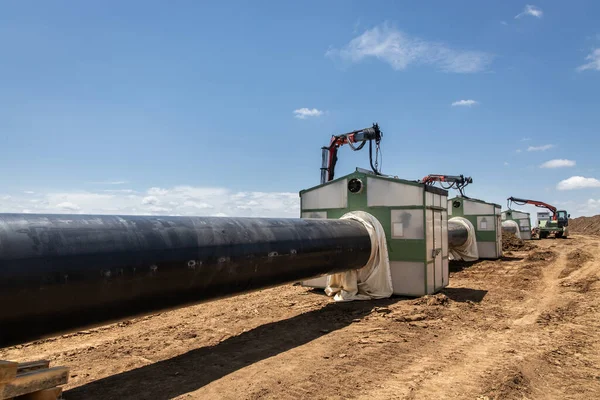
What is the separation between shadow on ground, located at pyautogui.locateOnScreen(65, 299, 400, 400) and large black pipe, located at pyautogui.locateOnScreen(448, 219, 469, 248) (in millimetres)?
9144

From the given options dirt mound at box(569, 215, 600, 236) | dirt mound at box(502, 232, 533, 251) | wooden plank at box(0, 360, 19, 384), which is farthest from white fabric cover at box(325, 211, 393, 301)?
dirt mound at box(569, 215, 600, 236)

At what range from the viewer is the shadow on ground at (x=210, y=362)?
4199 millimetres

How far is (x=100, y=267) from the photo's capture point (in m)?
3.77

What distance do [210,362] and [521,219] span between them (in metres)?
34.2

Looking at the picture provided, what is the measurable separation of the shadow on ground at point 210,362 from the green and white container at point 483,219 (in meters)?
12.7

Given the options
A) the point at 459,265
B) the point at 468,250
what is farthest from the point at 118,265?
the point at 468,250

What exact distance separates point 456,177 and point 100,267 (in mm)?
22230

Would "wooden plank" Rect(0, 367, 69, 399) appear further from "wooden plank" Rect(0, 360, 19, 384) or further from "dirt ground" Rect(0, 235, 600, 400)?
"dirt ground" Rect(0, 235, 600, 400)

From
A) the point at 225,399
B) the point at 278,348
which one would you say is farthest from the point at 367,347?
the point at 225,399

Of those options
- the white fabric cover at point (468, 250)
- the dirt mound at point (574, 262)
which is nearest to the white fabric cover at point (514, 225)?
the dirt mound at point (574, 262)

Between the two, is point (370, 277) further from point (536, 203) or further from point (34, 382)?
point (536, 203)

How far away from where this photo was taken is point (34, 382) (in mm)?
3154

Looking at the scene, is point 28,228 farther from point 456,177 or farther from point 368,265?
point 456,177

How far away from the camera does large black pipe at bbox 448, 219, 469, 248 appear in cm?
1543
